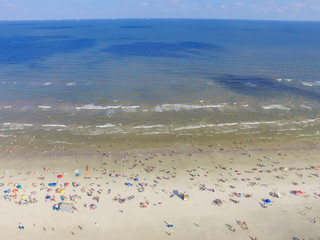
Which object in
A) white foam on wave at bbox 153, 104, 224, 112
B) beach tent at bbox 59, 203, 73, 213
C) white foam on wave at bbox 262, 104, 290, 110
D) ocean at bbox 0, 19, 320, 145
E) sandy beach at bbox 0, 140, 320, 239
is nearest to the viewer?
sandy beach at bbox 0, 140, 320, 239

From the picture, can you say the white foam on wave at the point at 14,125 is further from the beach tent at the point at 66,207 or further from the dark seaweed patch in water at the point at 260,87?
the dark seaweed patch in water at the point at 260,87

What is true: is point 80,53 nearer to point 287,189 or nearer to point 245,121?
point 245,121

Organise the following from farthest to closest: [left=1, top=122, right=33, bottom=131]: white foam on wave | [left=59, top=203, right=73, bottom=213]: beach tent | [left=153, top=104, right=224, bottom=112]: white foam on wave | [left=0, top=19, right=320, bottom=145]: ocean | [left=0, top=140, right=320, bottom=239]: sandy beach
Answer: [left=153, top=104, right=224, bottom=112]: white foam on wave, [left=0, top=19, right=320, bottom=145]: ocean, [left=1, top=122, right=33, bottom=131]: white foam on wave, [left=59, top=203, right=73, bottom=213]: beach tent, [left=0, top=140, right=320, bottom=239]: sandy beach

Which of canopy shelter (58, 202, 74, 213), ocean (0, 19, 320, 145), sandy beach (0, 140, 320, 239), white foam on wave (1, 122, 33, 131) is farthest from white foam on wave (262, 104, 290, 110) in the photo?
white foam on wave (1, 122, 33, 131)

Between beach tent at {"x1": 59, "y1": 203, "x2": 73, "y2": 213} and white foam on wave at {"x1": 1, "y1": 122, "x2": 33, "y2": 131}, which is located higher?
white foam on wave at {"x1": 1, "y1": 122, "x2": 33, "y2": 131}

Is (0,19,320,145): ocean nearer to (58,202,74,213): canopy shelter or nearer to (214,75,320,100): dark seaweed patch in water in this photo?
(214,75,320,100): dark seaweed patch in water

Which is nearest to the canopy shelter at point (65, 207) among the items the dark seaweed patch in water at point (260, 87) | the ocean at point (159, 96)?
the ocean at point (159, 96)

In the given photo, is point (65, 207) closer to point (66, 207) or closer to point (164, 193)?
point (66, 207)
